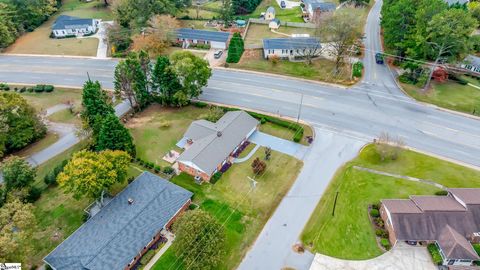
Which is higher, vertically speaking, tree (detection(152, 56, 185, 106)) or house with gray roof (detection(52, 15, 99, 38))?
house with gray roof (detection(52, 15, 99, 38))

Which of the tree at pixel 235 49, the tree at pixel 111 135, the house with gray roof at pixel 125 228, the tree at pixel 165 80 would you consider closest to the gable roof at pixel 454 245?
the house with gray roof at pixel 125 228

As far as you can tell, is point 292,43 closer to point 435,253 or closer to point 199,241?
point 435,253

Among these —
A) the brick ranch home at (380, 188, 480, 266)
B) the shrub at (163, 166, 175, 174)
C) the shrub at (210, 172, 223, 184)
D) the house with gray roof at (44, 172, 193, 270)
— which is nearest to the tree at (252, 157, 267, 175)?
the shrub at (210, 172, 223, 184)

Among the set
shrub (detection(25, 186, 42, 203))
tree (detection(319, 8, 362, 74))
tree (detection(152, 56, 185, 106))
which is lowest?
shrub (detection(25, 186, 42, 203))

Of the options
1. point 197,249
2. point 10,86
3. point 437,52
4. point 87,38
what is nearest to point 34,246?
point 197,249

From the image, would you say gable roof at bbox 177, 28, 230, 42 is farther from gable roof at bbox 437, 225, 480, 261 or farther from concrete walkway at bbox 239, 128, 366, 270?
gable roof at bbox 437, 225, 480, 261

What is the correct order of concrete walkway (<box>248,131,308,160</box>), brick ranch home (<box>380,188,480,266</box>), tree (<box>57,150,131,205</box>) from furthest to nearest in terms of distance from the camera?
concrete walkway (<box>248,131,308,160</box>) → tree (<box>57,150,131,205</box>) → brick ranch home (<box>380,188,480,266</box>)

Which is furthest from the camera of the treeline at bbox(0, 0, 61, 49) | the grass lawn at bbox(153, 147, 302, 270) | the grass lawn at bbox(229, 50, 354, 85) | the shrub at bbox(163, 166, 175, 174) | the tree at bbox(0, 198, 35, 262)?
the treeline at bbox(0, 0, 61, 49)
